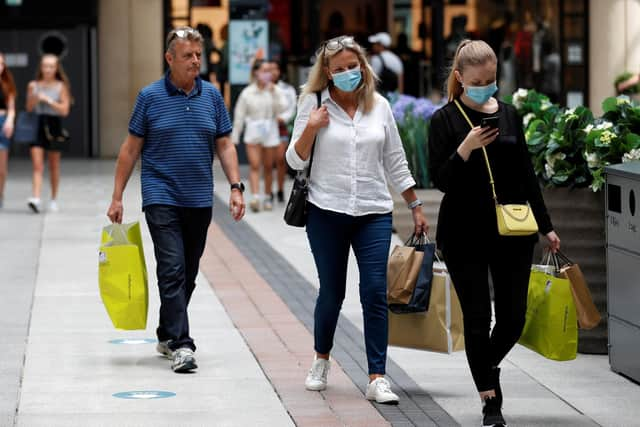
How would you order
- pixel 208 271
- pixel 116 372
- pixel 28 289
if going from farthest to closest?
pixel 208 271
pixel 28 289
pixel 116 372

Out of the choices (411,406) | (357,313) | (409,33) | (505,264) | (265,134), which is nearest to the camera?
(505,264)

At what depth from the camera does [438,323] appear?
714cm

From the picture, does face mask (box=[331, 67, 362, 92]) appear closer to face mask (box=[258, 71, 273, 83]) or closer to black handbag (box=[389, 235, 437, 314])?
black handbag (box=[389, 235, 437, 314])

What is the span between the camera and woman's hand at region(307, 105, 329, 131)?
22.9 ft

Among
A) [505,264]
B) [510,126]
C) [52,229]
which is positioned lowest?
[52,229]

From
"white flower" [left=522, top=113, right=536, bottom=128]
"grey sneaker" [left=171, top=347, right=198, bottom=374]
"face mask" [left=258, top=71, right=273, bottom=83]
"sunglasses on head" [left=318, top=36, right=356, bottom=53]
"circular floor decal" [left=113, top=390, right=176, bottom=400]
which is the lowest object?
"circular floor decal" [left=113, top=390, right=176, bottom=400]

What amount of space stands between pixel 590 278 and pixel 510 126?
2.31m

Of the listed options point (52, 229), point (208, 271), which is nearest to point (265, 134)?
point (52, 229)

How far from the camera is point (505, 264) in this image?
21.3ft

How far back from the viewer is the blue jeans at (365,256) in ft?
23.1

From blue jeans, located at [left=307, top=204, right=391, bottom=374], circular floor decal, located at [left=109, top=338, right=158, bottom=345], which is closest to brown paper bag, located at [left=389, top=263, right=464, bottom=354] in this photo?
blue jeans, located at [left=307, top=204, right=391, bottom=374]

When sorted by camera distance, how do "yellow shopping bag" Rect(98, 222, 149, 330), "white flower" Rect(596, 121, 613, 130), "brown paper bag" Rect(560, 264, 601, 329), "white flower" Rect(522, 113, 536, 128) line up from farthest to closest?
"white flower" Rect(522, 113, 536, 128) < "white flower" Rect(596, 121, 613, 130) < "yellow shopping bag" Rect(98, 222, 149, 330) < "brown paper bag" Rect(560, 264, 601, 329)

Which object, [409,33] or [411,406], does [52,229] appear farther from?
[409,33]

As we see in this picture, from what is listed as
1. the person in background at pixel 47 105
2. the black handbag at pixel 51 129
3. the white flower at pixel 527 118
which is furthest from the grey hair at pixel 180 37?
the black handbag at pixel 51 129
